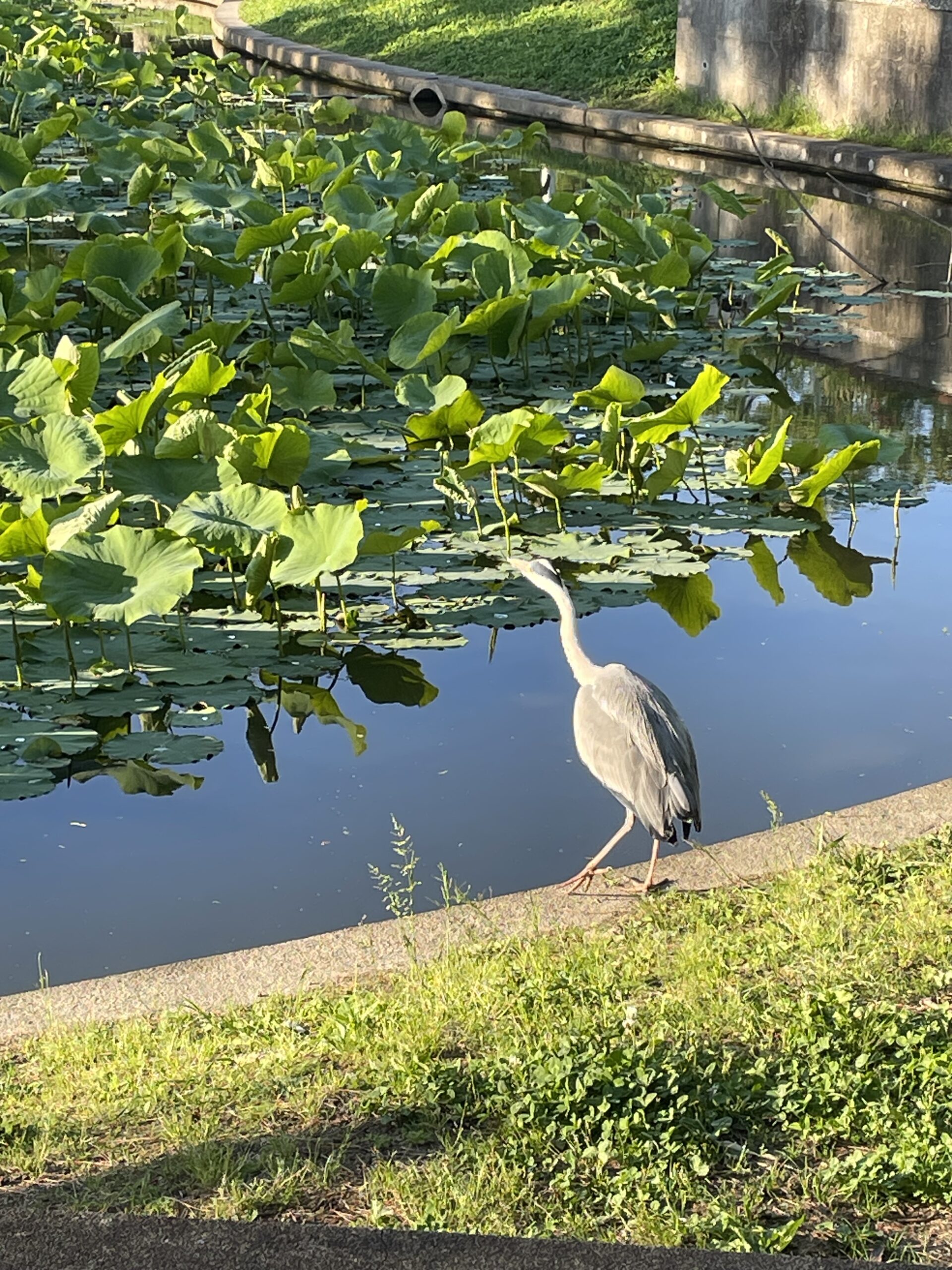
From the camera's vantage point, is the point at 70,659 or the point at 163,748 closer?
the point at 163,748

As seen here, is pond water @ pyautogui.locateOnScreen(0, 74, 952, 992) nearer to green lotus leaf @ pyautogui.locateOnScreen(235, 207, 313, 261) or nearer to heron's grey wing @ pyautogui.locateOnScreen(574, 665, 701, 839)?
heron's grey wing @ pyautogui.locateOnScreen(574, 665, 701, 839)

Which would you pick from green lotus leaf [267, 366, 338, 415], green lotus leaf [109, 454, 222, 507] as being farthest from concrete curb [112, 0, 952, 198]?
green lotus leaf [109, 454, 222, 507]

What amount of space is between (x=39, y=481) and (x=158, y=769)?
112 cm

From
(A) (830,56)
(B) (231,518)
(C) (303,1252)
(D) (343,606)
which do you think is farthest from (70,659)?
(A) (830,56)

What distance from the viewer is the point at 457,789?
446cm

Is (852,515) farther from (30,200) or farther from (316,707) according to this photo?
(30,200)

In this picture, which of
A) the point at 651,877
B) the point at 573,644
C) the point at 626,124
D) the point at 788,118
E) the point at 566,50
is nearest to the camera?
the point at 651,877

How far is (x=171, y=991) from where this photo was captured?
3.25 metres

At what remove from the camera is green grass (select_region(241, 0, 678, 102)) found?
18.1 m

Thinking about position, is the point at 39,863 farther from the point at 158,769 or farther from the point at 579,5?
the point at 579,5

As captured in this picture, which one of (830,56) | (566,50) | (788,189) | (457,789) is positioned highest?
(788,189)

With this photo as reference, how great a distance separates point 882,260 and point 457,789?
7.78 m

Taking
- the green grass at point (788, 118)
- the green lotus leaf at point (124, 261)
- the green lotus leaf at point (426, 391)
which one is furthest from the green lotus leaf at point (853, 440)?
the green grass at point (788, 118)

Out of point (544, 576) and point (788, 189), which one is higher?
point (788, 189)
